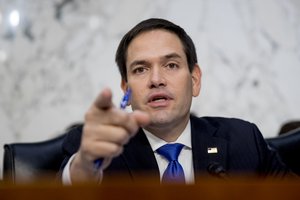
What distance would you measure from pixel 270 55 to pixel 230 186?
8.34 ft

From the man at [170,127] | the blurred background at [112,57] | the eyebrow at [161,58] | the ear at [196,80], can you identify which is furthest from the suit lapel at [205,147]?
the blurred background at [112,57]

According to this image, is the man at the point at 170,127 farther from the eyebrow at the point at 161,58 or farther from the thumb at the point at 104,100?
the thumb at the point at 104,100

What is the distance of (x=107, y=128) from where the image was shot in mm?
831

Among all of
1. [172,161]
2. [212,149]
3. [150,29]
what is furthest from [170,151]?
[150,29]

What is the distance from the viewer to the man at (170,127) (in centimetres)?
Result: 143

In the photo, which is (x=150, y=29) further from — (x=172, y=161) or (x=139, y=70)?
(x=172, y=161)

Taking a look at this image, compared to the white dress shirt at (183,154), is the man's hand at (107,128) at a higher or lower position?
higher

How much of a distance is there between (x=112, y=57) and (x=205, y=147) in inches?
58.8

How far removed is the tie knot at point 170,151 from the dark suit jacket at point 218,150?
0.12ft

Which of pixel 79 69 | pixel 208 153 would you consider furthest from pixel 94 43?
pixel 208 153

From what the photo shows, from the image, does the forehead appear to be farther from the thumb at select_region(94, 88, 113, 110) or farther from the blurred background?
the blurred background

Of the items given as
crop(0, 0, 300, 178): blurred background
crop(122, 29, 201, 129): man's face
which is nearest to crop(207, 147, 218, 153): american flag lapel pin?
crop(122, 29, 201, 129): man's face

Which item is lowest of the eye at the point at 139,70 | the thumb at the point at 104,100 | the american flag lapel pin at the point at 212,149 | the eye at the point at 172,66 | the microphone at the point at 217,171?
the microphone at the point at 217,171

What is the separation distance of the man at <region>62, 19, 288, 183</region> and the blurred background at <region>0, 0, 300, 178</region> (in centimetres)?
121
